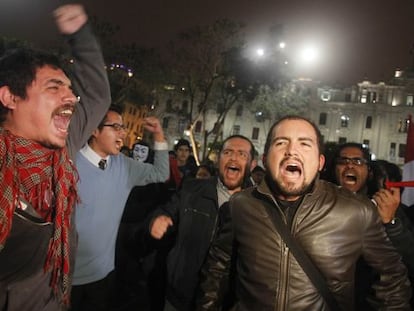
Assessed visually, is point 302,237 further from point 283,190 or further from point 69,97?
point 69,97

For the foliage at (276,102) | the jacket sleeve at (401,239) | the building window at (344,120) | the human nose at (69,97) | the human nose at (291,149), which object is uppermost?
the building window at (344,120)

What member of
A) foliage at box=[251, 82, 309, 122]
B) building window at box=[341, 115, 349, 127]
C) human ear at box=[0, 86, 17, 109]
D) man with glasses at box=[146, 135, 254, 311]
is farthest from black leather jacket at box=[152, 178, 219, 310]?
building window at box=[341, 115, 349, 127]

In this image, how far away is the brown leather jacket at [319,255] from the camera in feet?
7.76

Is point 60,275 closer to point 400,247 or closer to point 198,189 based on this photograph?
point 198,189

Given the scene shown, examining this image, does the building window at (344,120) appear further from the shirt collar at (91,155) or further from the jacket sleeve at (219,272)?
the jacket sleeve at (219,272)

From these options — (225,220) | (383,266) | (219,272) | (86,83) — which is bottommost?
(219,272)

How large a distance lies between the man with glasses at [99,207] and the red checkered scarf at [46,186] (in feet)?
3.33

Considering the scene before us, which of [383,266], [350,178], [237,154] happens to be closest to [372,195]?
[350,178]

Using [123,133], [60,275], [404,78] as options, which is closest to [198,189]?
[123,133]

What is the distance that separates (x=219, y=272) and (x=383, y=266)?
1126 millimetres

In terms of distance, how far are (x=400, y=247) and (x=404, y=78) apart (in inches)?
2758

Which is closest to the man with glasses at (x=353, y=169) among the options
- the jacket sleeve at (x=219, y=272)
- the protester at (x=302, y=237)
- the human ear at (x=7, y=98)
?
the protester at (x=302, y=237)

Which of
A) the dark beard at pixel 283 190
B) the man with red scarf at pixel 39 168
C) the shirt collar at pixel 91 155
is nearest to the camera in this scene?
the man with red scarf at pixel 39 168

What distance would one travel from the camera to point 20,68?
2.30m
